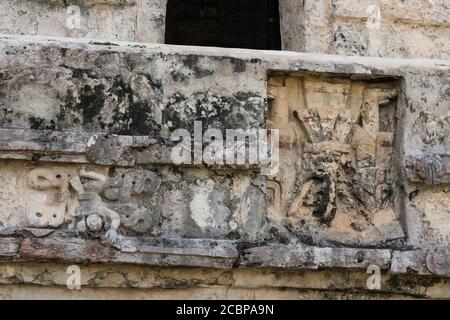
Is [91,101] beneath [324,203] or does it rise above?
above

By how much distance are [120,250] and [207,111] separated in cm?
91

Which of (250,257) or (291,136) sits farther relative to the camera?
(291,136)

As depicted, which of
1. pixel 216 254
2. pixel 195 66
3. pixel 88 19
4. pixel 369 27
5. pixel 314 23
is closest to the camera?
pixel 216 254

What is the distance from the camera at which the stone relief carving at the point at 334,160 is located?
16.8 feet

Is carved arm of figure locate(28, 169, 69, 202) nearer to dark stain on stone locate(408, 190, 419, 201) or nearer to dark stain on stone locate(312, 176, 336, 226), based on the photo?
dark stain on stone locate(312, 176, 336, 226)

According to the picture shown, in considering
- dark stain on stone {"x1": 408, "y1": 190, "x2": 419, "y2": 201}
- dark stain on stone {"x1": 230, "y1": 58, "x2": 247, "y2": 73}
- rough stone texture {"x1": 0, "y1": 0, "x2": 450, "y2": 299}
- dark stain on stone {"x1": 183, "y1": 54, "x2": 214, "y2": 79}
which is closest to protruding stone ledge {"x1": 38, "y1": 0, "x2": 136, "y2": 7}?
rough stone texture {"x1": 0, "y1": 0, "x2": 450, "y2": 299}

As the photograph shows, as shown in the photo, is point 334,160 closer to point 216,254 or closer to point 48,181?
point 216,254

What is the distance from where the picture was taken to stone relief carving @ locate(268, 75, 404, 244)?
5121 mm

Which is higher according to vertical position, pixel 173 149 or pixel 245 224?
pixel 173 149

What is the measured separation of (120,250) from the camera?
15.4 feet

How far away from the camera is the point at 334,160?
17.0 ft

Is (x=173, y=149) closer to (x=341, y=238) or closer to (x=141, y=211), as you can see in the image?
(x=141, y=211)

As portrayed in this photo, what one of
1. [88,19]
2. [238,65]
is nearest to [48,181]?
[238,65]

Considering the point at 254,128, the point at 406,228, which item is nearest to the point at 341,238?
the point at 406,228
